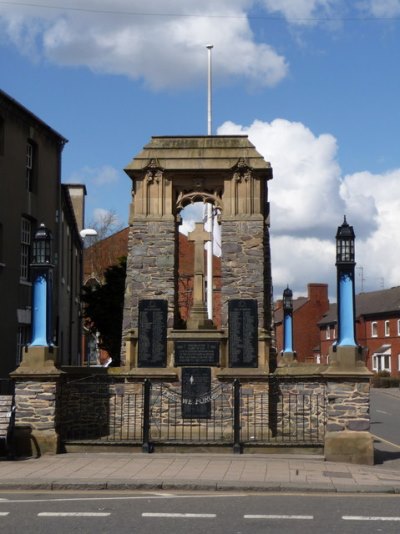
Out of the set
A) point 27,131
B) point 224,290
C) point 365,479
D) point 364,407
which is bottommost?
point 365,479

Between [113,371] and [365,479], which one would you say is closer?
[365,479]

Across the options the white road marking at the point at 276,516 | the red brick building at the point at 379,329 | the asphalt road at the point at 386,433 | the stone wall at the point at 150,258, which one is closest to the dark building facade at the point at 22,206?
the stone wall at the point at 150,258

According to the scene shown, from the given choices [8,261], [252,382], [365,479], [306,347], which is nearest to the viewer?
[365,479]

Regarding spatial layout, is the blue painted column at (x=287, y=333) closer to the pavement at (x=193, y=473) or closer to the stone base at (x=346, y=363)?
the stone base at (x=346, y=363)

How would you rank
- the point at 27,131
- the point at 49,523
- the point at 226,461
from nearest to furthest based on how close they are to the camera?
the point at 49,523 → the point at 226,461 → the point at 27,131

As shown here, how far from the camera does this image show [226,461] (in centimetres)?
1430

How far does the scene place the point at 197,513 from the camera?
9.50 m

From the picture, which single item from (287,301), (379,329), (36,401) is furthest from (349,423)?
(379,329)

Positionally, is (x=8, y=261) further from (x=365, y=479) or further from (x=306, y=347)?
(x=306, y=347)

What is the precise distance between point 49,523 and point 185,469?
4.66 m

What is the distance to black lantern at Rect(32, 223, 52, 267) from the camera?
15922 mm

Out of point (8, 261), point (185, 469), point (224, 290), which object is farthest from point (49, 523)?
point (8, 261)

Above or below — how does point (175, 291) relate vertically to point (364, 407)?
above

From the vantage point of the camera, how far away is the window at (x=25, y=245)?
26906mm
